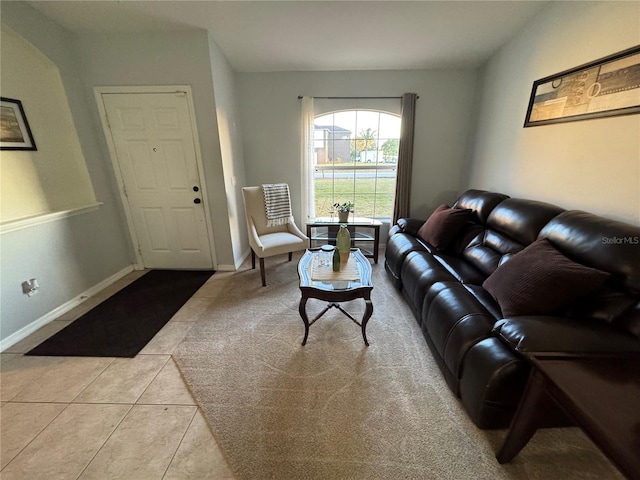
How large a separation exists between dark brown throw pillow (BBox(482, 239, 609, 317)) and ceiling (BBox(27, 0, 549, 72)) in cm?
208

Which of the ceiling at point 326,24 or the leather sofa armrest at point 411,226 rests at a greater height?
the ceiling at point 326,24

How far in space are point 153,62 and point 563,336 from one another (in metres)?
3.77

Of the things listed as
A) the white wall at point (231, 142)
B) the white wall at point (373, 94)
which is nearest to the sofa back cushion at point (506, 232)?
the white wall at point (373, 94)

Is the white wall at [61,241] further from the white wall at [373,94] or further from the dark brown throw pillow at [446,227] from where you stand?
the dark brown throw pillow at [446,227]

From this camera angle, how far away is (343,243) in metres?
2.13

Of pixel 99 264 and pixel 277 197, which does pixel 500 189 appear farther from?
pixel 99 264

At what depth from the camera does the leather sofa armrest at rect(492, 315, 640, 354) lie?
1031 mm

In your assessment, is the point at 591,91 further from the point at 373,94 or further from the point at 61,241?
the point at 61,241

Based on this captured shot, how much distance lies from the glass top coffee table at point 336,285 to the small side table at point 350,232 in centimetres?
112

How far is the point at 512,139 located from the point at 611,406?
8.60 ft

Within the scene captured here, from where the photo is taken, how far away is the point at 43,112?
2.27 meters

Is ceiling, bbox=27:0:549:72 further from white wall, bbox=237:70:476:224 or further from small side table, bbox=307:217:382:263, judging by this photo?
small side table, bbox=307:217:382:263

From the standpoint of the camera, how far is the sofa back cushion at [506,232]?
181 centimetres

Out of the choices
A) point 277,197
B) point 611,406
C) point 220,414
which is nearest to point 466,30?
point 277,197
